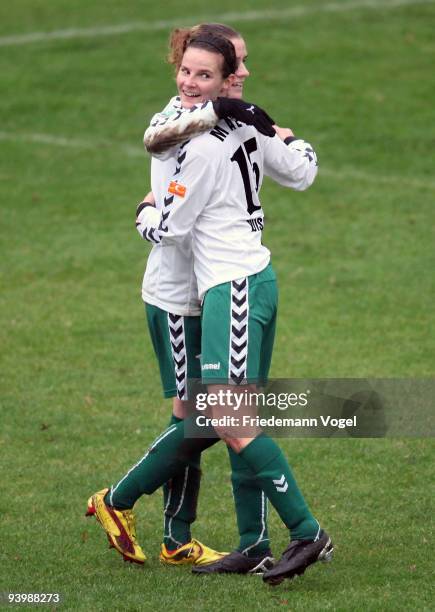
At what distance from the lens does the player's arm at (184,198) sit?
5309 millimetres

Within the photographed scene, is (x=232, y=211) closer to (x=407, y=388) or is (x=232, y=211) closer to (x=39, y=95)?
(x=407, y=388)

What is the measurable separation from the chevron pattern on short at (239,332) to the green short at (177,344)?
1.27ft

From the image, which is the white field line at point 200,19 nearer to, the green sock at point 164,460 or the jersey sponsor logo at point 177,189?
the green sock at point 164,460

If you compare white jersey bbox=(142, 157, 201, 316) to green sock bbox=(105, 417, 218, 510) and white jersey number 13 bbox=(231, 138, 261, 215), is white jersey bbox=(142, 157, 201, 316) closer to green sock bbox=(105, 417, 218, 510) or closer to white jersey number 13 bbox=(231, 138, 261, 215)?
white jersey number 13 bbox=(231, 138, 261, 215)

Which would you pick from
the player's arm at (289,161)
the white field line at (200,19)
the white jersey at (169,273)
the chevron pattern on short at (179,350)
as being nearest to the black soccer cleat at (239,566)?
the chevron pattern on short at (179,350)

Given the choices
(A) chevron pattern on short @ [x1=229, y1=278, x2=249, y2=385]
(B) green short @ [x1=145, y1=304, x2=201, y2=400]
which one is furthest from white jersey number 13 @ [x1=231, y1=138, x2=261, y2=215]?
(B) green short @ [x1=145, y1=304, x2=201, y2=400]

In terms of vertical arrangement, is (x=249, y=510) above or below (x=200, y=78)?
below

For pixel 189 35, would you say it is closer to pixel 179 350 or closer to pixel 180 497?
pixel 179 350

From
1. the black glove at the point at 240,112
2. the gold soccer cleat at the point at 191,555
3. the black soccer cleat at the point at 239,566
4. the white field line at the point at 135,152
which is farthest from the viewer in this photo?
the white field line at the point at 135,152

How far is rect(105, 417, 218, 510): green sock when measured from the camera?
5871 mm

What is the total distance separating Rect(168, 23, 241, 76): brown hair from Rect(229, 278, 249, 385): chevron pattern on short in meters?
1.00

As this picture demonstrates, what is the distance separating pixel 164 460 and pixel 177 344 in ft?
1.79

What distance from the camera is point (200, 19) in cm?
2148

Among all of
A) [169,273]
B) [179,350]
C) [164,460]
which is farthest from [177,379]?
[169,273]
